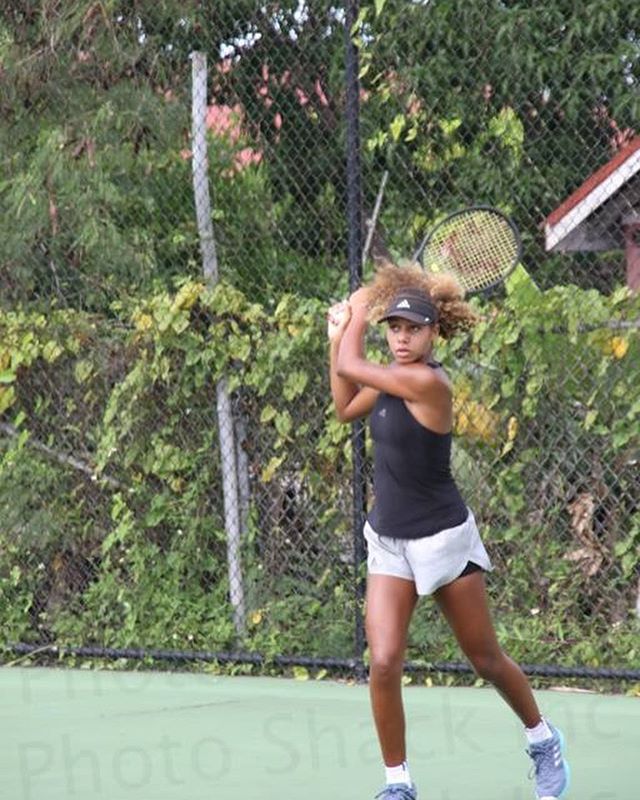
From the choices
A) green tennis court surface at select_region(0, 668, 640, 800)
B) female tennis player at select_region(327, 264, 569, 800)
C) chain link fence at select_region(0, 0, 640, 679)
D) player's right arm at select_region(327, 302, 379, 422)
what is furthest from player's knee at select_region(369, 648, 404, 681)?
chain link fence at select_region(0, 0, 640, 679)

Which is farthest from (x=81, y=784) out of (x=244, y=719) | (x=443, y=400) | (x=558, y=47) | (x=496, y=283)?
(x=558, y=47)

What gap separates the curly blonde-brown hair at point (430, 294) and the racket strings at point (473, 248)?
1.06m

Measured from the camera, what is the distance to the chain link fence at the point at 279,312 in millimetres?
7859

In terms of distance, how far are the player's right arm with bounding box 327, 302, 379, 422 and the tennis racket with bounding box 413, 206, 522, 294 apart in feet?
3.64

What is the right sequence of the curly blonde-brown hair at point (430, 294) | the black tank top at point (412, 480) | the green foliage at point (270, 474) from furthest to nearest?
the green foliage at point (270, 474) < the curly blonde-brown hair at point (430, 294) < the black tank top at point (412, 480)

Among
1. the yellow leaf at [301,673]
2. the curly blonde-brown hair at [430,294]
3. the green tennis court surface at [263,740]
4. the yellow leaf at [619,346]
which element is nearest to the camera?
the curly blonde-brown hair at [430,294]

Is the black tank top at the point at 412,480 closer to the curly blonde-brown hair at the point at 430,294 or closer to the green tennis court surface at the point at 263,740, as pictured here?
the curly blonde-brown hair at the point at 430,294

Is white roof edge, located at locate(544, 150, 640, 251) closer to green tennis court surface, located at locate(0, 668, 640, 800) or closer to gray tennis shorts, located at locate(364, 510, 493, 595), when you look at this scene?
green tennis court surface, located at locate(0, 668, 640, 800)

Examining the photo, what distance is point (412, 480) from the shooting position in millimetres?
5406

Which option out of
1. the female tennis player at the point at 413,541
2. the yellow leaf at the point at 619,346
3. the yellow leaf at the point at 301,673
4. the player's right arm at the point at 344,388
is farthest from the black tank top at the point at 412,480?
the yellow leaf at the point at 301,673

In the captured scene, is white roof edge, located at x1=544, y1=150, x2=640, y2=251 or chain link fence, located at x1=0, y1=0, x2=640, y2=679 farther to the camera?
white roof edge, located at x1=544, y1=150, x2=640, y2=251

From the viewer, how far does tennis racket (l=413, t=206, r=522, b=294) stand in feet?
22.1

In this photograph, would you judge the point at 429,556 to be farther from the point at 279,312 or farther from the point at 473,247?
the point at 279,312

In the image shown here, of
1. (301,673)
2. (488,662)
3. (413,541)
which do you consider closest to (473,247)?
(413,541)
